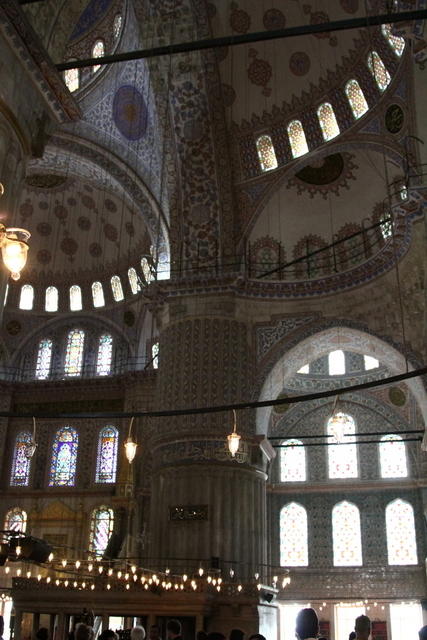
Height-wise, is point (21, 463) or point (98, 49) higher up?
point (98, 49)

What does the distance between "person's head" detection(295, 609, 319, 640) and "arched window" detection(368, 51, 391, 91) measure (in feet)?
43.9

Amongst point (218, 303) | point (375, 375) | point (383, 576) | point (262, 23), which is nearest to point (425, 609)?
point (383, 576)

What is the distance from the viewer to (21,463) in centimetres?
2380

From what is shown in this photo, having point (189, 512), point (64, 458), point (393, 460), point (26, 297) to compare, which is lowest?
point (189, 512)

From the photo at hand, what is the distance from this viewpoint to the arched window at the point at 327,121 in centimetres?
1705

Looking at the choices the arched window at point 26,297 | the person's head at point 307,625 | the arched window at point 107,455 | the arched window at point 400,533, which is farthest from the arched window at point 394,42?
the arched window at point 26,297

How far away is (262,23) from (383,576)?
15497mm

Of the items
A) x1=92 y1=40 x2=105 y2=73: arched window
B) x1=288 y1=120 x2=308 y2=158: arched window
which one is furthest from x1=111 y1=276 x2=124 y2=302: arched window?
x1=288 y1=120 x2=308 y2=158: arched window

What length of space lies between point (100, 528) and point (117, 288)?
8.18 meters

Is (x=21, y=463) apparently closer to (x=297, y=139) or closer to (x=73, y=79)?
(x=73, y=79)

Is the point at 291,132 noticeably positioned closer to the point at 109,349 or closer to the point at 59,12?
the point at 59,12

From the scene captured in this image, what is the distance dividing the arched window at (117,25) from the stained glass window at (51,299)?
34.9 feet

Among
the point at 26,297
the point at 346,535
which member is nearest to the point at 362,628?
the point at 346,535

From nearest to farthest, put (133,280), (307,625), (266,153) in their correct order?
(307,625) → (266,153) → (133,280)
